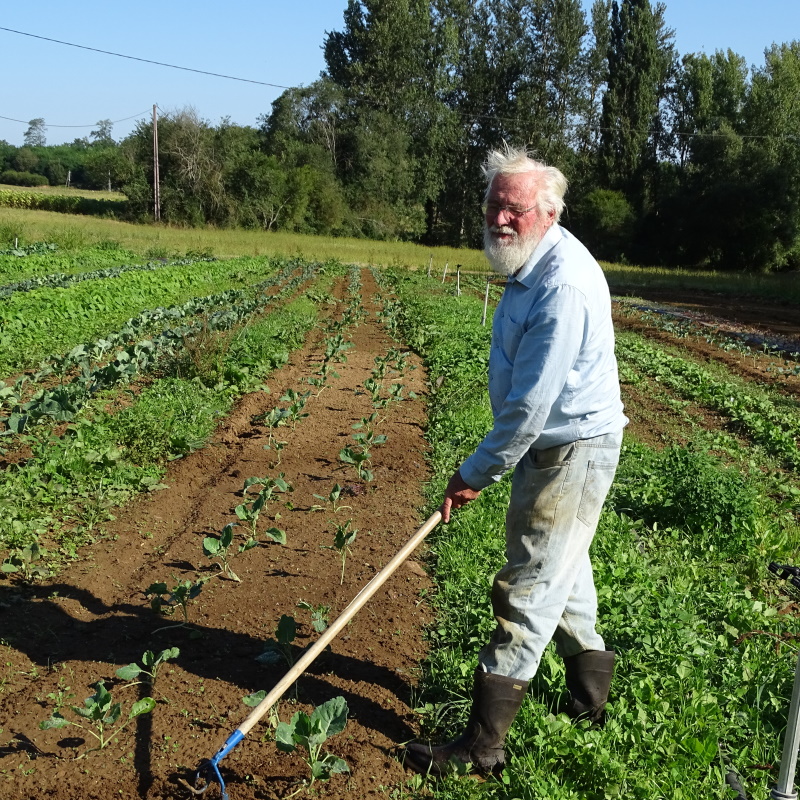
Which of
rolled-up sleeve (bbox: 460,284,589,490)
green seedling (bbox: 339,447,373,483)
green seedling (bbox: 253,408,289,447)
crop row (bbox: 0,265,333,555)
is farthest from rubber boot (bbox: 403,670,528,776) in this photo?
green seedling (bbox: 253,408,289,447)

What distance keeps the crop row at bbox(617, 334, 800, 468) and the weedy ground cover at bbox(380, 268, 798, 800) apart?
152cm

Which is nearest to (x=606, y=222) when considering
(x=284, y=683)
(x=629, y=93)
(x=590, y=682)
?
(x=629, y=93)

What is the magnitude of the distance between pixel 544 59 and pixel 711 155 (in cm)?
1358

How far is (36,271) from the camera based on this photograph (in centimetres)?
2003

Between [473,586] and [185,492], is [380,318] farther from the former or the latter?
[473,586]

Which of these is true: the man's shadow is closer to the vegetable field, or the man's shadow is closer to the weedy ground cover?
the vegetable field

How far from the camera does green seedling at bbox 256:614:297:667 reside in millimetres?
3453

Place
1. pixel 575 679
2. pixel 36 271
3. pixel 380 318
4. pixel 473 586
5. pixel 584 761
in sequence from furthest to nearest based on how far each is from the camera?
pixel 36 271 → pixel 380 318 → pixel 473 586 → pixel 575 679 → pixel 584 761

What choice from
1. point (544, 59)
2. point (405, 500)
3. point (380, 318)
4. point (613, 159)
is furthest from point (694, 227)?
point (405, 500)

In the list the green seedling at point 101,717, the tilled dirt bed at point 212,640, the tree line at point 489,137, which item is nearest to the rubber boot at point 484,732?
the tilled dirt bed at point 212,640

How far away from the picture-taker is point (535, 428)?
2740mm

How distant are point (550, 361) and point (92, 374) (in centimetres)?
582

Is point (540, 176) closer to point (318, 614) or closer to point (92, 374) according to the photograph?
point (318, 614)

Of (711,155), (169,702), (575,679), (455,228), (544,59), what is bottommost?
(169,702)
